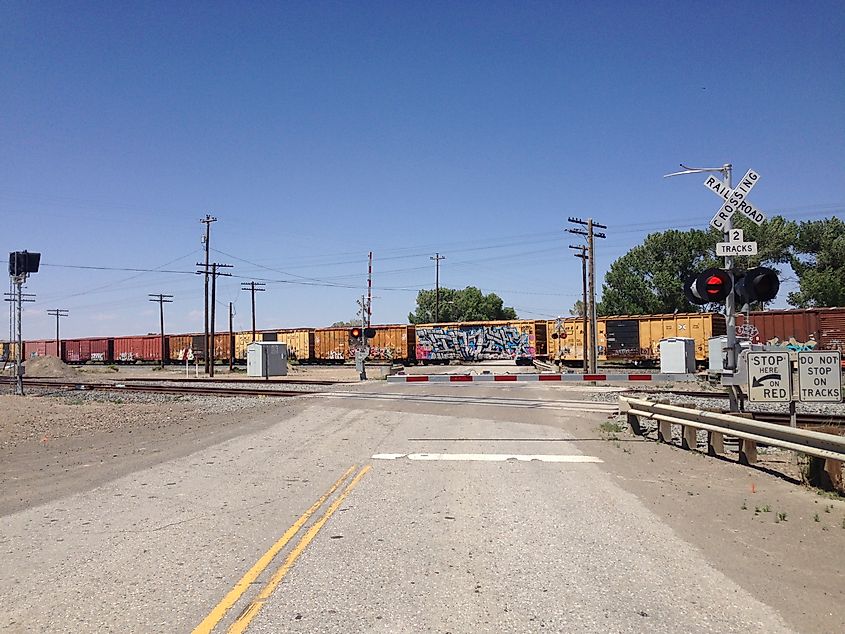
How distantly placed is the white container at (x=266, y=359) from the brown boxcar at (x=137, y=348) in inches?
1203

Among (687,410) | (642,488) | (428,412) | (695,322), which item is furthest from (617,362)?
(642,488)

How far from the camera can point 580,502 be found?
27.1ft

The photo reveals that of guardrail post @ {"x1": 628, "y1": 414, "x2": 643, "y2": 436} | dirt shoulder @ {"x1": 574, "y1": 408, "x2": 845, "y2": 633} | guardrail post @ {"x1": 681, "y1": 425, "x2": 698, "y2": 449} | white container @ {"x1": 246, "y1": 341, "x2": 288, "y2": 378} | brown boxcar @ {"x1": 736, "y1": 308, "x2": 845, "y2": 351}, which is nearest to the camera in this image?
dirt shoulder @ {"x1": 574, "y1": 408, "x2": 845, "y2": 633}

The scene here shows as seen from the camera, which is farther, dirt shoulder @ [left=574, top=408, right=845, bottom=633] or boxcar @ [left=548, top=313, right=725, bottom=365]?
boxcar @ [left=548, top=313, right=725, bottom=365]

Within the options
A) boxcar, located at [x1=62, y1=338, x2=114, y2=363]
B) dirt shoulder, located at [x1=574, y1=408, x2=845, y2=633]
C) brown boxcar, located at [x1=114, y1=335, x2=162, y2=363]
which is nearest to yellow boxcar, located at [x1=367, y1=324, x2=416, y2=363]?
brown boxcar, located at [x1=114, y1=335, x2=162, y2=363]

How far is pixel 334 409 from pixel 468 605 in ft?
54.8

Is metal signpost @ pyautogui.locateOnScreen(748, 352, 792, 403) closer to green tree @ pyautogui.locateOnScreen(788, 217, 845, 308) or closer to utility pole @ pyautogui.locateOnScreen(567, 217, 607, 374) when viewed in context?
utility pole @ pyautogui.locateOnScreen(567, 217, 607, 374)

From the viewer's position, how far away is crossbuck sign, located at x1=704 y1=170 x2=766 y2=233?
35.6 feet

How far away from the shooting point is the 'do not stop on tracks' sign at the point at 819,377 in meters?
10.3

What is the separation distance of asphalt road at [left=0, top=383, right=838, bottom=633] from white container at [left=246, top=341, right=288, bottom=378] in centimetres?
3189

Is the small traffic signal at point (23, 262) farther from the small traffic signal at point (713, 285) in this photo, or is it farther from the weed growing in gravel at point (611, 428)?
the small traffic signal at point (713, 285)

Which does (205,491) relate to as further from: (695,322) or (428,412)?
(695,322)

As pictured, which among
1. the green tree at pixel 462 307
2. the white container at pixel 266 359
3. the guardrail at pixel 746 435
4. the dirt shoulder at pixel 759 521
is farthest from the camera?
the green tree at pixel 462 307

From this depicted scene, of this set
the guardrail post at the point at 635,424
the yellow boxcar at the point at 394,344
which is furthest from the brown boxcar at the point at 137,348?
→ the guardrail post at the point at 635,424
